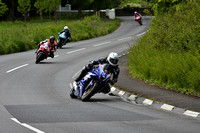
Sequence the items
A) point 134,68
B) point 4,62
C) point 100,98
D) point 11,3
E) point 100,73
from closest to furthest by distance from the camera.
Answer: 1. point 100,73
2. point 100,98
3. point 134,68
4. point 4,62
5. point 11,3

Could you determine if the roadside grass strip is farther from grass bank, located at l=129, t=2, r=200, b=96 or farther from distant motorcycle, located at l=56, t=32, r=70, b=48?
distant motorcycle, located at l=56, t=32, r=70, b=48

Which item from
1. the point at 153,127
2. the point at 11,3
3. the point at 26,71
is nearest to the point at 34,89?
the point at 26,71

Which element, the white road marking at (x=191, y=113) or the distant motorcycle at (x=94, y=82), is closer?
the white road marking at (x=191, y=113)

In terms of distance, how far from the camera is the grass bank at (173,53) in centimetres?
1498

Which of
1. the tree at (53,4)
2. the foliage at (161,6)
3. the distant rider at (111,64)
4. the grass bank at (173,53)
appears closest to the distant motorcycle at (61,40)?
the foliage at (161,6)

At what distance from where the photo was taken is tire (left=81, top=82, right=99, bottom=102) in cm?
1323

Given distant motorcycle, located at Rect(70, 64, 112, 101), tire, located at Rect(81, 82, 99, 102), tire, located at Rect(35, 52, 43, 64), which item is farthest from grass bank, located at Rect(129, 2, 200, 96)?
tire, located at Rect(35, 52, 43, 64)

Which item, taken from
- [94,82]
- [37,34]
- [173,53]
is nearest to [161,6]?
[173,53]

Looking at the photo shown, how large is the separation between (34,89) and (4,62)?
9518 mm

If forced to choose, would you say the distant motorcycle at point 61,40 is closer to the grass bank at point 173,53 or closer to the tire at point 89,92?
the grass bank at point 173,53

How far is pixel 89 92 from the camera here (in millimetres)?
13352

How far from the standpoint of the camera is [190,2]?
21734 mm

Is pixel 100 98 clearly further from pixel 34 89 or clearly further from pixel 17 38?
pixel 17 38

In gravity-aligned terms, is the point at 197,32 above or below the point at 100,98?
above
